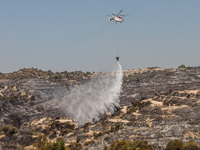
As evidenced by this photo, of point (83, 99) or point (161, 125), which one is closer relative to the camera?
point (161, 125)

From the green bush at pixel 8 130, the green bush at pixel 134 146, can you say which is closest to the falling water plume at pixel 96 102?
the green bush at pixel 8 130

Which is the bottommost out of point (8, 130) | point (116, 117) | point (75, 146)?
point (8, 130)

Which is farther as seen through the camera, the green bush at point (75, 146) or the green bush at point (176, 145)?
the green bush at point (75, 146)

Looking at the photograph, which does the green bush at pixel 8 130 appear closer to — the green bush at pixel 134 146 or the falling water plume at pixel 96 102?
the falling water plume at pixel 96 102

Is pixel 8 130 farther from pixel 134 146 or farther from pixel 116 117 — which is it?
pixel 134 146

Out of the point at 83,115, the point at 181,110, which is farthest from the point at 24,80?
the point at 181,110

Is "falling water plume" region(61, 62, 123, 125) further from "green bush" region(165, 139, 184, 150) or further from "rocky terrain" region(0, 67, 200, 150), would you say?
"green bush" region(165, 139, 184, 150)

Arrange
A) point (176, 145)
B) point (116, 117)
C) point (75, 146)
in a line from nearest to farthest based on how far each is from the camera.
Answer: point (176, 145), point (75, 146), point (116, 117)

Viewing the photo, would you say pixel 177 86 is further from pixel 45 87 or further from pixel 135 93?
pixel 45 87

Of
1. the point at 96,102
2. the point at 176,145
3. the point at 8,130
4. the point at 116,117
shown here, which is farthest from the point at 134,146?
the point at 8,130
